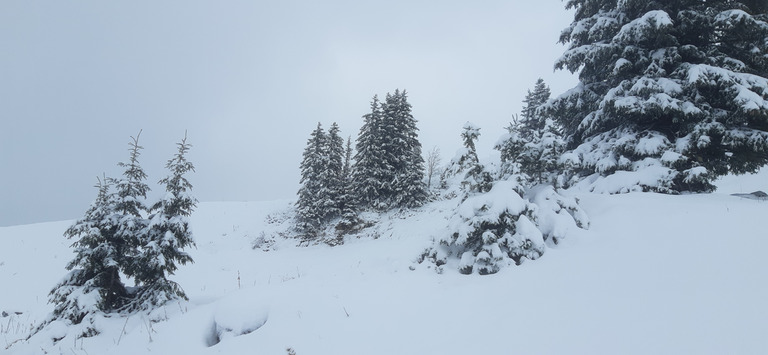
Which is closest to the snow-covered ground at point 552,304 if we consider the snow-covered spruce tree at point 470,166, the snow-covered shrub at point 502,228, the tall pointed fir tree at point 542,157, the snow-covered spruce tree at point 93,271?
the snow-covered shrub at point 502,228

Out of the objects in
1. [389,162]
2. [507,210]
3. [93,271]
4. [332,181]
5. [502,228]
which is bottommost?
[93,271]

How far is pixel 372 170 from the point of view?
26.0 meters

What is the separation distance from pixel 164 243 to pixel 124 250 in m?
0.95

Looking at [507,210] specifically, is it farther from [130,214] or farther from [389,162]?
[389,162]

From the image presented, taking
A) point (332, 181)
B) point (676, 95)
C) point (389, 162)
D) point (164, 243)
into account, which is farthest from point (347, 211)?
point (676, 95)

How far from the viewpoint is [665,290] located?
403cm

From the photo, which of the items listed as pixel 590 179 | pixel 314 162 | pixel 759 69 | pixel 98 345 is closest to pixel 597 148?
pixel 590 179

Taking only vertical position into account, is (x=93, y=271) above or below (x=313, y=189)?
below

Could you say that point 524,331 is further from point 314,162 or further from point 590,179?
point 314,162

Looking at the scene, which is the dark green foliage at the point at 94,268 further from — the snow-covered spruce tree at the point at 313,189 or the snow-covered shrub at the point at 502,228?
the snow-covered spruce tree at the point at 313,189

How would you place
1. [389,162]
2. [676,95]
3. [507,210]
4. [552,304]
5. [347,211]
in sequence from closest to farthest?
1. [552,304]
2. [507,210]
3. [676,95]
4. [347,211]
5. [389,162]

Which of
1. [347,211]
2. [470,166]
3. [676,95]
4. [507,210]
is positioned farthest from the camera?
[347,211]

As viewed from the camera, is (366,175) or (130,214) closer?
(130,214)

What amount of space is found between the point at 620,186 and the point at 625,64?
3.60 meters
